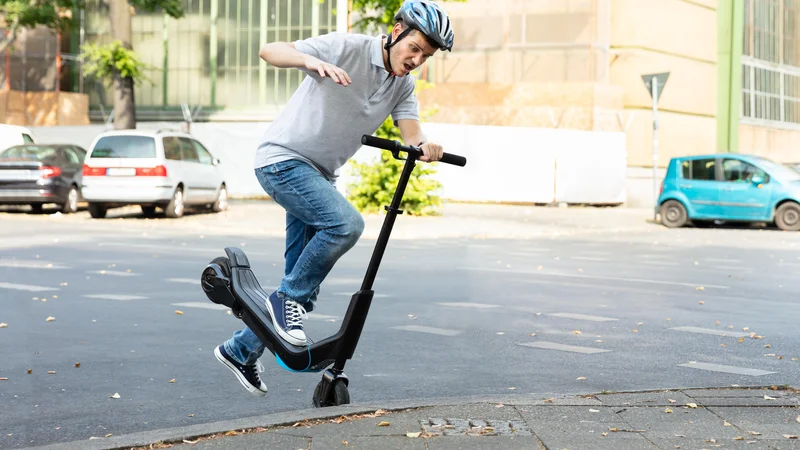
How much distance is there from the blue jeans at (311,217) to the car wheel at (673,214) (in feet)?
66.6

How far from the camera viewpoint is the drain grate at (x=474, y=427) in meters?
4.75

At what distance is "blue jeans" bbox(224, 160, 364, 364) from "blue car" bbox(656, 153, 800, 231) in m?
19.8

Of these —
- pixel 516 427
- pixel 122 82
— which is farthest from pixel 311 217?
pixel 122 82

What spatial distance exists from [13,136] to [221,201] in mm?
5618

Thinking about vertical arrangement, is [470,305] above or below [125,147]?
below

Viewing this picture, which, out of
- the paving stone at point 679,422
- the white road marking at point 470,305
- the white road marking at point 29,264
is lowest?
the white road marking at point 470,305

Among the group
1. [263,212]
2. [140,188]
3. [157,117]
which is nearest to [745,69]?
[157,117]

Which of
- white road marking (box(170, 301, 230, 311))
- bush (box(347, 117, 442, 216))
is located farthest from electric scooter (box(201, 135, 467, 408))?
bush (box(347, 117, 442, 216))

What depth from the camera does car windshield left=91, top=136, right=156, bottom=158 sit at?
2308cm

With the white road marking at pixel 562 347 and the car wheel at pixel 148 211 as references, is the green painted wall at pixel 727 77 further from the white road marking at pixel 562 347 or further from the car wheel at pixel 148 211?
the white road marking at pixel 562 347

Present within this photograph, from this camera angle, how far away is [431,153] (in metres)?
5.18

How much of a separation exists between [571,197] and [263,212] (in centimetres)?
915

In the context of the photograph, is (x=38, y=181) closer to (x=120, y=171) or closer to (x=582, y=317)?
(x=120, y=171)

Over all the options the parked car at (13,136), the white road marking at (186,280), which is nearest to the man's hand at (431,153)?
the white road marking at (186,280)
